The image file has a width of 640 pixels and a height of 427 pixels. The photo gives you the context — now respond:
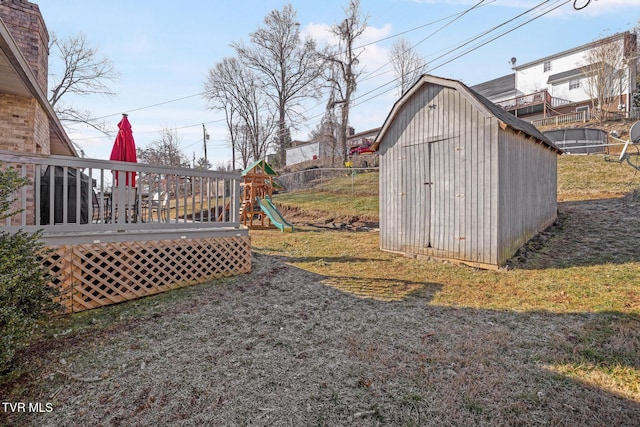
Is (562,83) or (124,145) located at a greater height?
(562,83)

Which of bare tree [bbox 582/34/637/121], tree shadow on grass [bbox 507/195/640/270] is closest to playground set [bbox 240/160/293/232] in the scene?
tree shadow on grass [bbox 507/195/640/270]

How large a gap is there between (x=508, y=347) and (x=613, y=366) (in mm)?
777

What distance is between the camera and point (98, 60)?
22.3 meters

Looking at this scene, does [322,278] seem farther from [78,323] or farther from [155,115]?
[155,115]

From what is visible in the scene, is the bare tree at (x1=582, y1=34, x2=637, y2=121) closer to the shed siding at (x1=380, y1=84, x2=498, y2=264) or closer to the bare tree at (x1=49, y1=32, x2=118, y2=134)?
the shed siding at (x1=380, y1=84, x2=498, y2=264)

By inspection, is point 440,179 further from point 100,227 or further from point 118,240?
point 100,227

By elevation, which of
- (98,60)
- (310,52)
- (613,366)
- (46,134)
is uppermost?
(310,52)

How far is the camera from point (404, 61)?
84.0ft

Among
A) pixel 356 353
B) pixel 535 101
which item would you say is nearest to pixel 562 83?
pixel 535 101

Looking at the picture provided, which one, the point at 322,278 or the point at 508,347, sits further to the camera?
the point at 322,278

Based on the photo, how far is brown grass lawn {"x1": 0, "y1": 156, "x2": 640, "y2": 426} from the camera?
7.16 ft

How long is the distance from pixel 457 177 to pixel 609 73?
23.2 m

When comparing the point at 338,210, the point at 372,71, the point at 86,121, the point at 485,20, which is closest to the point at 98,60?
the point at 86,121

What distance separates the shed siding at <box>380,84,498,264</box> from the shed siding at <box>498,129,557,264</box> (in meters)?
0.31
